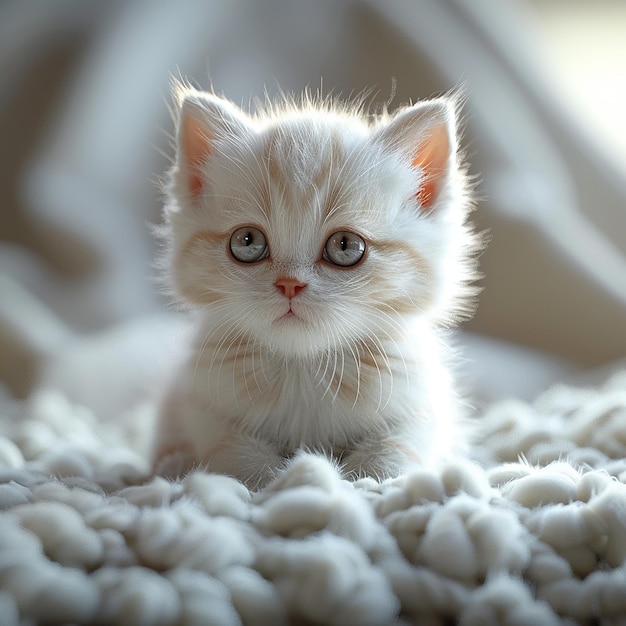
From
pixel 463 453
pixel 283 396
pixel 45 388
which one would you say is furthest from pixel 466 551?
pixel 45 388

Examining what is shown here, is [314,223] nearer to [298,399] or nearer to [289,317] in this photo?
[289,317]

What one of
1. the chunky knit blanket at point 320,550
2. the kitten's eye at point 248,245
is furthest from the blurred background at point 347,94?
the chunky knit blanket at point 320,550

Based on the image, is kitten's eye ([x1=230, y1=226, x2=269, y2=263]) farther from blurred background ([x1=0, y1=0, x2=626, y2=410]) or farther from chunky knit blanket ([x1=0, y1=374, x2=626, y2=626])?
blurred background ([x1=0, y1=0, x2=626, y2=410])

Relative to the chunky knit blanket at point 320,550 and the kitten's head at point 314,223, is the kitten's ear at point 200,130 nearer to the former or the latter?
the kitten's head at point 314,223

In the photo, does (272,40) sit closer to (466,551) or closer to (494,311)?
(494,311)

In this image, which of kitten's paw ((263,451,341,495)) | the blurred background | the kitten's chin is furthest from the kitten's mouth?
the blurred background

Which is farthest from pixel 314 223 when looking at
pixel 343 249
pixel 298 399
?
pixel 298 399
